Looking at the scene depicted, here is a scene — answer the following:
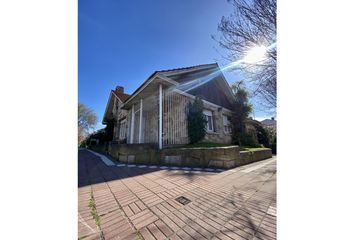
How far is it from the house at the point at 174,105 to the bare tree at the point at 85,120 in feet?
55.4

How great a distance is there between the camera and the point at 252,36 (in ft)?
14.0

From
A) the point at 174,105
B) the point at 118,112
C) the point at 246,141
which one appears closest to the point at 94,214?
the point at 174,105

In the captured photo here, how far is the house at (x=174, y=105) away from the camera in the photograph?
628 cm

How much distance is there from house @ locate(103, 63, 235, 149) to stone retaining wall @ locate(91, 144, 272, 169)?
0.59m

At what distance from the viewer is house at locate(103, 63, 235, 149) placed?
20.6 feet

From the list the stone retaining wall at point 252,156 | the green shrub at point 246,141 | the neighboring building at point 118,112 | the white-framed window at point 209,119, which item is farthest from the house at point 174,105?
the stone retaining wall at point 252,156

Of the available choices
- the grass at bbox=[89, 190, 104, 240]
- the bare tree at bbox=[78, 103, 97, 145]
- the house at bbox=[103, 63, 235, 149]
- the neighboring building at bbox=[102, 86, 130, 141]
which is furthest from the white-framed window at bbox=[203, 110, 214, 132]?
the bare tree at bbox=[78, 103, 97, 145]

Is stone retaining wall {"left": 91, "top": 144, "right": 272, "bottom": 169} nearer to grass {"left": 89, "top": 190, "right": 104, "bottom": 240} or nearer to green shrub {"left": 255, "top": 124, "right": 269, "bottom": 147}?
grass {"left": 89, "top": 190, "right": 104, "bottom": 240}

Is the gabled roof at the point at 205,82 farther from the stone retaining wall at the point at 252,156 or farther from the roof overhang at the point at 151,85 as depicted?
the stone retaining wall at the point at 252,156

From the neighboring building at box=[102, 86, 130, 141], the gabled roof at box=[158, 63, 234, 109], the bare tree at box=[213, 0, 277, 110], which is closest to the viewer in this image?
the bare tree at box=[213, 0, 277, 110]
